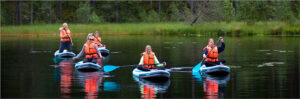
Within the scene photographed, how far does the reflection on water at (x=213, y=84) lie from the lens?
16.7 metres

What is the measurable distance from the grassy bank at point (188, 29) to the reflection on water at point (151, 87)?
35464 millimetres

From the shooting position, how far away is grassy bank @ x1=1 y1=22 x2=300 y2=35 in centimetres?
5494

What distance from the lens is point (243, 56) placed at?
102ft

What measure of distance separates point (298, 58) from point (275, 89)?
11.8 metres

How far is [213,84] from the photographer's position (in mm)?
19031

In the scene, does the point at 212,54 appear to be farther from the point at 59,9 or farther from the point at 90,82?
the point at 59,9

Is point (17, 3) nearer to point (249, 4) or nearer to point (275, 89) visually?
point (249, 4)

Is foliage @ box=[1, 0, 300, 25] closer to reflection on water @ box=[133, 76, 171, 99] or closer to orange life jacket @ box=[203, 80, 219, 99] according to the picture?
reflection on water @ box=[133, 76, 171, 99]

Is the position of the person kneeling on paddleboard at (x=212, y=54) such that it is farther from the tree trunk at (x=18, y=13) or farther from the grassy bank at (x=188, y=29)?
the tree trunk at (x=18, y=13)

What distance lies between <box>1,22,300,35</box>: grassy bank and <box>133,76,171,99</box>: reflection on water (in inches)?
1396

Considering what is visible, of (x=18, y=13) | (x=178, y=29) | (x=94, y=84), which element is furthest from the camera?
(x=18, y=13)

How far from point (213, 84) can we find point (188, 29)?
40.0 meters

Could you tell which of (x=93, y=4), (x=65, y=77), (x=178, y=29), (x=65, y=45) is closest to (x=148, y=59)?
(x=65, y=77)

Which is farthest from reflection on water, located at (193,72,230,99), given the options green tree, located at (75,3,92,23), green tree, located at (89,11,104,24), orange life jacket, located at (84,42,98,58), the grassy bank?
green tree, located at (75,3,92,23)
